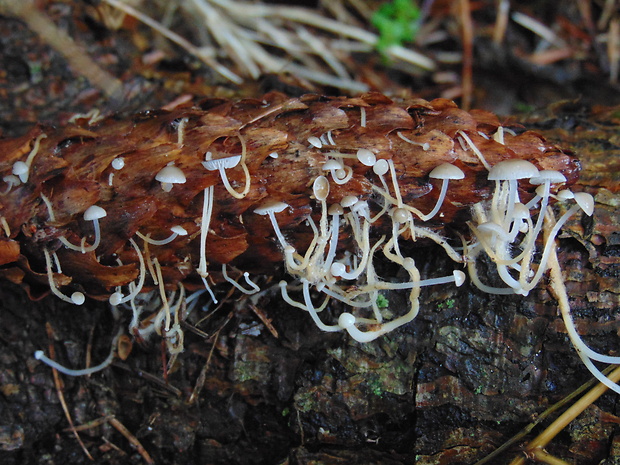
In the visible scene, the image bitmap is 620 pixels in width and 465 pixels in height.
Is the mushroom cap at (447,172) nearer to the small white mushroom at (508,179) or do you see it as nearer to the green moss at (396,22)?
the small white mushroom at (508,179)

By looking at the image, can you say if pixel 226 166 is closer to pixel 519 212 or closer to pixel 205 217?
pixel 205 217

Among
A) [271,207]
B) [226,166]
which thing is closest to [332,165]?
[271,207]

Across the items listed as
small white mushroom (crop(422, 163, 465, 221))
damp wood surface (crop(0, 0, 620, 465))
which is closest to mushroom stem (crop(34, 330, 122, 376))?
damp wood surface (crop(0, 0, 620, 465))

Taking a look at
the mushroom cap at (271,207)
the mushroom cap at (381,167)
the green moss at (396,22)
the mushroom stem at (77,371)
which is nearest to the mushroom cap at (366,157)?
the mushroom cap at (381,167)

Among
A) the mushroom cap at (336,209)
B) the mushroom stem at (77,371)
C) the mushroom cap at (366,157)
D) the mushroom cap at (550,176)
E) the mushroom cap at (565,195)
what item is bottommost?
the mushroom stem at (77,371)

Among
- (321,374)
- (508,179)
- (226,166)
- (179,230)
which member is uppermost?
(226,166)

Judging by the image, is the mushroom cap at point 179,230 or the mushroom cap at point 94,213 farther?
the mushroom cap at point 179,230

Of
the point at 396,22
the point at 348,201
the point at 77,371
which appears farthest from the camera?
the point at 396,22
